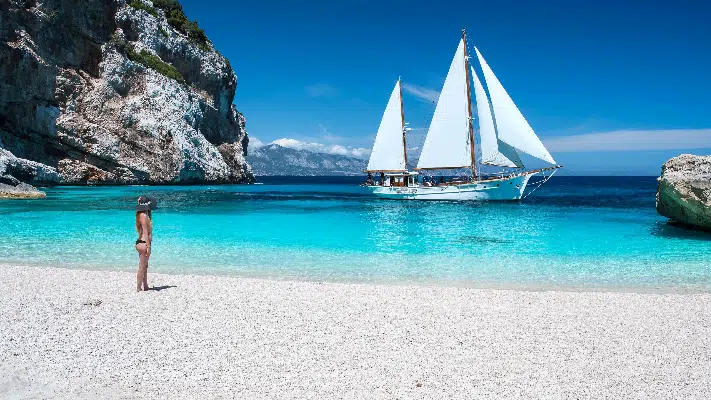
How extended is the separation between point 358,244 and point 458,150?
29.6 m

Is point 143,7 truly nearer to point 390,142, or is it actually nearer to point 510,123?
point 390,142

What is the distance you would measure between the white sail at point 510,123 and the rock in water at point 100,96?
44139mm

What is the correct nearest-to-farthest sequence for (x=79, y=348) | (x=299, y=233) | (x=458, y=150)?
(x=79, y=348), (x=299, y=233), (x=458, y=150)

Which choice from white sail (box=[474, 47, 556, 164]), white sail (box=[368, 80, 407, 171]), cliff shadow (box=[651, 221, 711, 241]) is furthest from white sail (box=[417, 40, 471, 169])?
cliff shadow (box=[651, 221, 711, 241])

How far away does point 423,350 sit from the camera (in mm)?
6426

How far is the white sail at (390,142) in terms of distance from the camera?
50.3 metres

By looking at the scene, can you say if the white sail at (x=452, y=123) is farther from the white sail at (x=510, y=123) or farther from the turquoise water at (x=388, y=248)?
the turquoise water at (x=388, y=248)

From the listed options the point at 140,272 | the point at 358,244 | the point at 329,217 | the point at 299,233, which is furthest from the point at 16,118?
the point at 140,272

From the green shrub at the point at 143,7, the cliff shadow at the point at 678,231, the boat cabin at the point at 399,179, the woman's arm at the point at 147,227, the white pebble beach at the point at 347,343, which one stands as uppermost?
the green shrub at the point at 143,7

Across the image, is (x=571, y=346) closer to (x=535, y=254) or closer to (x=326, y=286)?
(x=326, y=286)

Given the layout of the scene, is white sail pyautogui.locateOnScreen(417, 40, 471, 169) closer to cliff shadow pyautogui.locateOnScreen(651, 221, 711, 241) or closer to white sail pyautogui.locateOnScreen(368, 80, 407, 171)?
white sail pyautogui.locateOnScreen(368, 80, 407, 171)

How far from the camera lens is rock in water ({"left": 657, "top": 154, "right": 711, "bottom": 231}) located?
20.4 meters

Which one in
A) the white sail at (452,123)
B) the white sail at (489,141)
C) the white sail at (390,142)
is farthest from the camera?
the white sail at (390,142)

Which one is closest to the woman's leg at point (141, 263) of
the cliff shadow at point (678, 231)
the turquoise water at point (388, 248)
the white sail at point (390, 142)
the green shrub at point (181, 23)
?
the turquoise water at point (388, 248)
